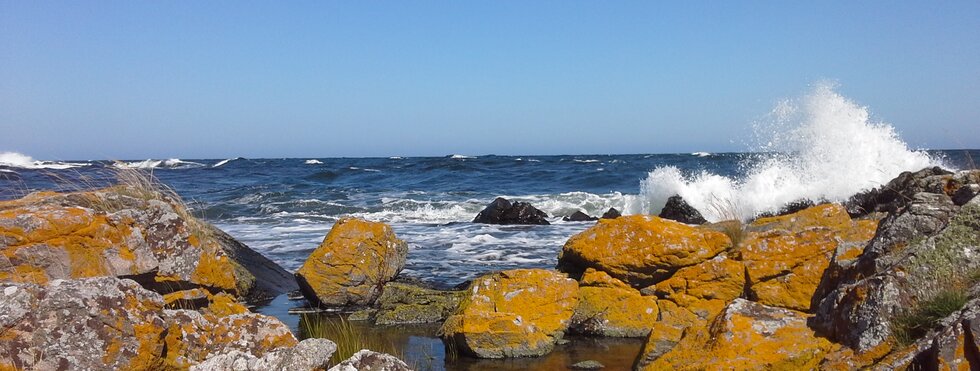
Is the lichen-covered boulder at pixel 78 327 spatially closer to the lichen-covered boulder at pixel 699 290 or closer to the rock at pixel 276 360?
the rock at pixel 276 360

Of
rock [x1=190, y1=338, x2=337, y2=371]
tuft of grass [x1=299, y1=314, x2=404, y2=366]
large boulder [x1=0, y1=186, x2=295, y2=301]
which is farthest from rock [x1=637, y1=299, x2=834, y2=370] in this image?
large boulder [x1=0, y1=186, x2=295, y2=301]

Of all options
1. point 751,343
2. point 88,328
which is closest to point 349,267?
point 88,328

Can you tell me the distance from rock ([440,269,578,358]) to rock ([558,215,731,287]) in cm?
52

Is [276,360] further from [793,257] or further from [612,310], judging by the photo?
[793,257]

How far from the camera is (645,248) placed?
840 cm

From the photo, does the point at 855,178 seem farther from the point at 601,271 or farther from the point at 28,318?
the point at 28,318

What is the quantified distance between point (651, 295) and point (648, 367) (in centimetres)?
331

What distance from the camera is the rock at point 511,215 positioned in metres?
21.1

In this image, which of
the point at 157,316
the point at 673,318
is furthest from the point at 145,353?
the point at 673,318

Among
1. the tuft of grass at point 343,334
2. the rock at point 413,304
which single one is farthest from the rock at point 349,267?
the tuft of grass at point 343,334

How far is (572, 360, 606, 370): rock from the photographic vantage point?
7.01 m

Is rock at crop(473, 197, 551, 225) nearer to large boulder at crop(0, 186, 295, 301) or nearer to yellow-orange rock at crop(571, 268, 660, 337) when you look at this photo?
yellow-orange rock at crop(571, 268, 660, 337)

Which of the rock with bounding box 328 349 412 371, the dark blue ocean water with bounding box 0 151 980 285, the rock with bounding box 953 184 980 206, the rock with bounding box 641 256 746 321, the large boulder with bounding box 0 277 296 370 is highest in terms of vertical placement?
the rock with bounding box 953 184 980 206

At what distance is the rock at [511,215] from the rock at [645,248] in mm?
12190
